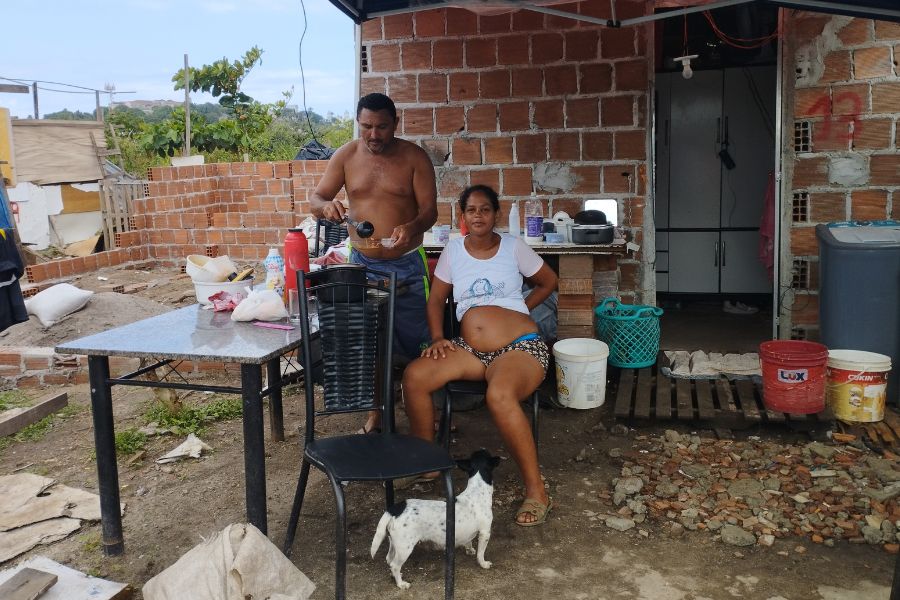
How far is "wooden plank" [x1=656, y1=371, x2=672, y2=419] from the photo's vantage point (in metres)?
4.91

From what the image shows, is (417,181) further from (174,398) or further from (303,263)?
(174,398)

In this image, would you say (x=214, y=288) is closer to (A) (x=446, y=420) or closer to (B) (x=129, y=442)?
(A) (x=446, y=420)

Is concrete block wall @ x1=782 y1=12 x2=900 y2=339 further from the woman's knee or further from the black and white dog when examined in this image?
the black and white dog

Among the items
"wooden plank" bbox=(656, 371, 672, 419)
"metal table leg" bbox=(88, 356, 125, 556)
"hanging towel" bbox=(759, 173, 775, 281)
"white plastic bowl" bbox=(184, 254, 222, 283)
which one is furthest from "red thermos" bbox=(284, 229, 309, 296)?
"hanging towel" bbox=(759, 173, 775, 281)

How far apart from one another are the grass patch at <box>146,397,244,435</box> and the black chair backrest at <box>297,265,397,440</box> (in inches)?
84.1

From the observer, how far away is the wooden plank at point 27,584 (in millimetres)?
2871

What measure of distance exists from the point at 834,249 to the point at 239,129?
580 inches

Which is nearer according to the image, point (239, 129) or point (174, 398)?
point (174, 398)

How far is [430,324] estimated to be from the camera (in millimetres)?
4254

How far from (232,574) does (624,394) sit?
317cm

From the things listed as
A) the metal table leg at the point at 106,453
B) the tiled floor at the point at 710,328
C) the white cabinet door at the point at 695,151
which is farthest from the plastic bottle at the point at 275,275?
the white cabinet door at the point at 695,151

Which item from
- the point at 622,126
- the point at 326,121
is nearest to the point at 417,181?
the point at 622,126

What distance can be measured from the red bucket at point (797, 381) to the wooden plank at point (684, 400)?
499 mm

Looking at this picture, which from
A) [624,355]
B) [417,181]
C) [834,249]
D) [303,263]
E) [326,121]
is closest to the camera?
[303,263]
